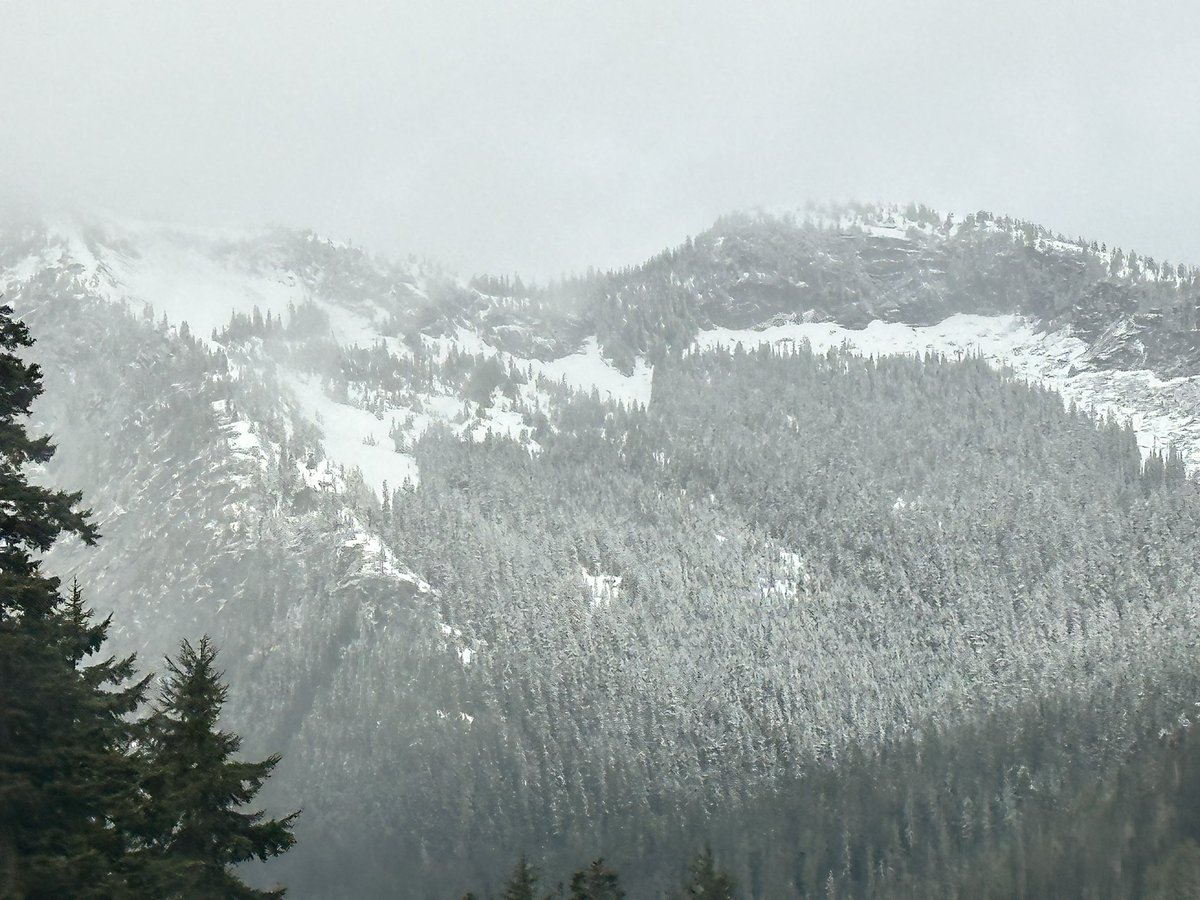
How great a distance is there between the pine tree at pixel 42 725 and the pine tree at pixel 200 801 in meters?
1.45

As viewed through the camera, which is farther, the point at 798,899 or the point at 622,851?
the point at 622,851

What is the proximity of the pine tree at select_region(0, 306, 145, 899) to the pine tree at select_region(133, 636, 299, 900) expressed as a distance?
4.76ft

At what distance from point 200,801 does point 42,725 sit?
163 inches

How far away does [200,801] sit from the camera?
21.2 m

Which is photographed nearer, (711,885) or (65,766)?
(65,766)

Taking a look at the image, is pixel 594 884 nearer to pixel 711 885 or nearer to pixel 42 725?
pixel 711 885

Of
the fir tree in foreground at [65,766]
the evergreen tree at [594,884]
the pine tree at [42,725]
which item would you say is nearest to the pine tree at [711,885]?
the evergreen tree at [594,884]

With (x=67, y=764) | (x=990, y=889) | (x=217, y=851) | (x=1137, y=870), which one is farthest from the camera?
(x=990, y=889)

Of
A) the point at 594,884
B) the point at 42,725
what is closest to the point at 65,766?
the point at 42,725

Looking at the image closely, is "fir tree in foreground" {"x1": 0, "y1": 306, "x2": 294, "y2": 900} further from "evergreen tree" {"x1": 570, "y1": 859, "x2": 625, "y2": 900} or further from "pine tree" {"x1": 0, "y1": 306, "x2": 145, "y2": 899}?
"evergreen tree" {"x1": 570, "y1": 859, "x2": 625, "y2": 900}

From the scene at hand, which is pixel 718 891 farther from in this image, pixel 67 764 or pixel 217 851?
pixel 67 764

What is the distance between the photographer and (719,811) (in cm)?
19588

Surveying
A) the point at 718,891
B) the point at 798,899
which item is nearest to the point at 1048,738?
the point at 798,899

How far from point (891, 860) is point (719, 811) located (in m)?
29.3
